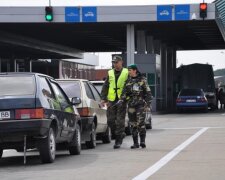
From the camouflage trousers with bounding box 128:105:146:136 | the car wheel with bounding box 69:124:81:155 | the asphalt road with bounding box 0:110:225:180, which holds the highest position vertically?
the camouflage trousers with bounding box 128:105:146:136

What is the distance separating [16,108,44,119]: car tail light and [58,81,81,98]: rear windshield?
3649mm

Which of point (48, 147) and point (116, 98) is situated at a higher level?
point (116, 98)

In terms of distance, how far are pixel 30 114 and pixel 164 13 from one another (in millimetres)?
27026

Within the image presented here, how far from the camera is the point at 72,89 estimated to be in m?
14.9

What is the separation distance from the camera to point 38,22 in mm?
37375

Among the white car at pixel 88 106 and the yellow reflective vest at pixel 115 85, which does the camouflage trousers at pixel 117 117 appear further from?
the white car at pixel 88 106

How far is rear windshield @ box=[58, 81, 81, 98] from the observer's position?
14.8 m

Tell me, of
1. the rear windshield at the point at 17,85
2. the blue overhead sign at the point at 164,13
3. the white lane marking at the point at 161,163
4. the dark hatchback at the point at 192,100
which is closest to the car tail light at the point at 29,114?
the rear windshield at the point at 17,85

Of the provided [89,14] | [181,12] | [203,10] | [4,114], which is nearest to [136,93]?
[4,114]

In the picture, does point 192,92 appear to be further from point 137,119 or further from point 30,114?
point 30,114

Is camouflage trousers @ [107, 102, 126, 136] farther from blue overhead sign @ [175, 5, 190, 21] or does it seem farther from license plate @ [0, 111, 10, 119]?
blue overhead sign @ [175, 5, 190, 21]

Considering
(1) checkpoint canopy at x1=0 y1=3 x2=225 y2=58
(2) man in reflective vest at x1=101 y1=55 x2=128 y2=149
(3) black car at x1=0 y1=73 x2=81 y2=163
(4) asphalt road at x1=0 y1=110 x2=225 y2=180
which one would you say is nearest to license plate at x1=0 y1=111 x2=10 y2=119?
(3) black car at x1=0 y1=73 x2=81 y2=163

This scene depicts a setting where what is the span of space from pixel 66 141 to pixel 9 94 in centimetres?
196

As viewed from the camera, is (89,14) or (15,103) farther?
(89,14)
